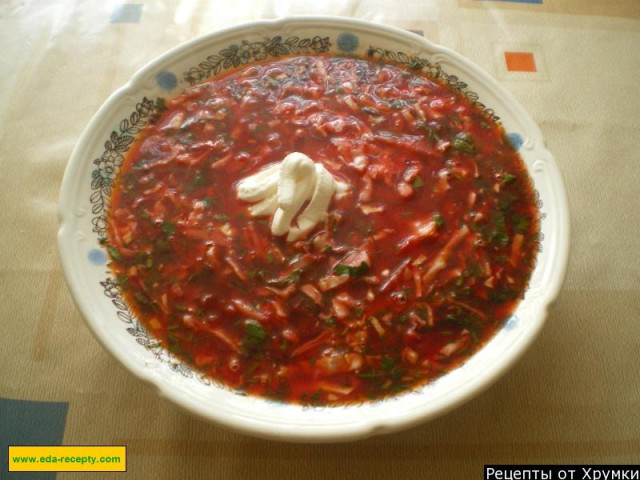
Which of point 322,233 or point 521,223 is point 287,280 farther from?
point 521,223

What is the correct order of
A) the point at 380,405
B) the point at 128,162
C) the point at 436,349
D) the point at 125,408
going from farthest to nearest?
the point at 128,162, the point at 125,408, the point at 436,349, the point at 380,405

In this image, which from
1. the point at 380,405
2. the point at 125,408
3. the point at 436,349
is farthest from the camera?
the point at 125,408

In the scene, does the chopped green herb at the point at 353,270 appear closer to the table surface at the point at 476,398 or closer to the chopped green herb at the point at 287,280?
the chopped green herb at the point at 287,280

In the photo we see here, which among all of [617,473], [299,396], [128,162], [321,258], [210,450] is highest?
[128,162]

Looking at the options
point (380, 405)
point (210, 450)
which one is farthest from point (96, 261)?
point (380, 405)

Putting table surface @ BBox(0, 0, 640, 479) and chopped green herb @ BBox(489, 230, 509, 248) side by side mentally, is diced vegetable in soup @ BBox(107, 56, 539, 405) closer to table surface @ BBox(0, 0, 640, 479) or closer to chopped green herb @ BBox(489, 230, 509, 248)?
→ chopped green herb @ BBox(489, 230, 509, 248)

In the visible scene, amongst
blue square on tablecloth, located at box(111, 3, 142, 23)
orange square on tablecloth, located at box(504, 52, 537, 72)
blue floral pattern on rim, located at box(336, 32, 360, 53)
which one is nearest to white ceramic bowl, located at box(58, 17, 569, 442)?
blue floral pattern on rim, located at box(336, 32, 360, 53)

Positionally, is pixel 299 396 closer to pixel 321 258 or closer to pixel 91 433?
pixel 321 258
